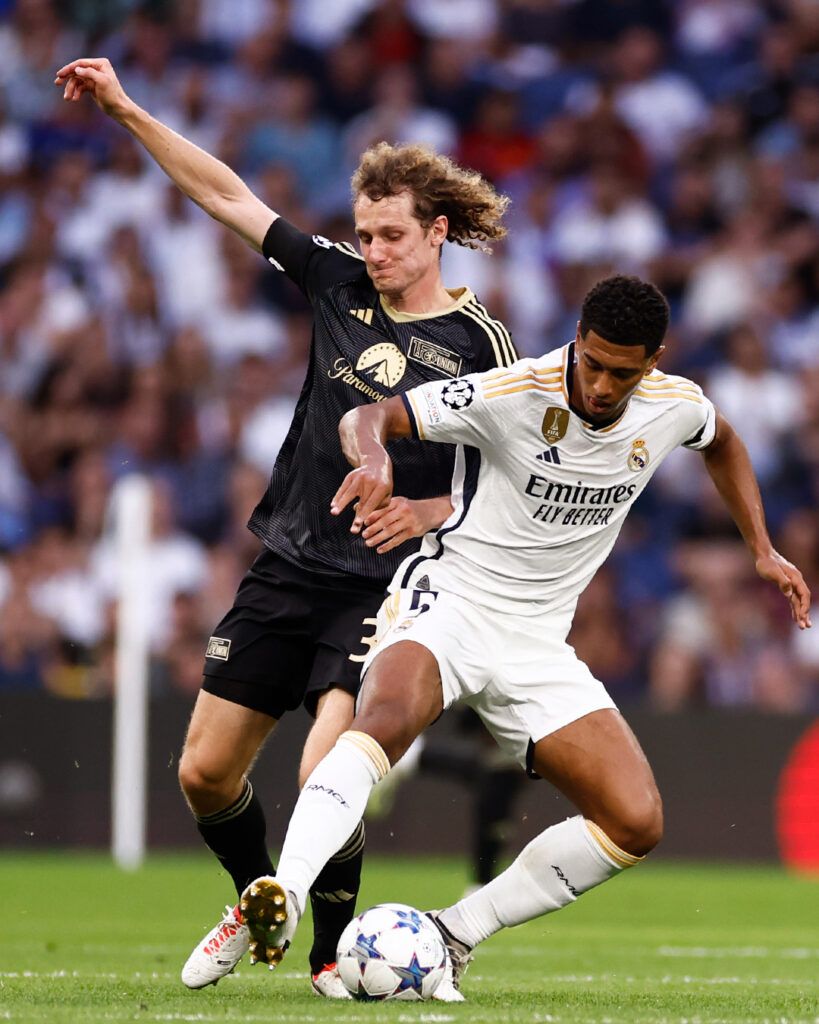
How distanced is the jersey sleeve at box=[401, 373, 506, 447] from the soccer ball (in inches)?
57.4

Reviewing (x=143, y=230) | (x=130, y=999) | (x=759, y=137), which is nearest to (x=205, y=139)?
(x=143, y=230)

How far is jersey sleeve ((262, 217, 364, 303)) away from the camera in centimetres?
666

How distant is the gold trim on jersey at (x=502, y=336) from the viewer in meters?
6.46

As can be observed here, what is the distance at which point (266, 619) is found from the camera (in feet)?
21.2

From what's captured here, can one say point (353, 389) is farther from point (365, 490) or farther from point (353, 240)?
point (353, 240)

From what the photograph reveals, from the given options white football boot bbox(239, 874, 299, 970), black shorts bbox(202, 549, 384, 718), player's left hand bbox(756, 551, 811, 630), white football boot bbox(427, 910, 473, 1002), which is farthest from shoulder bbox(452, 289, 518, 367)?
white football boot bbox(239, 874, 299, 970)

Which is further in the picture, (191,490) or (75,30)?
(75,30)

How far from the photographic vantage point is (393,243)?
639 centimetres

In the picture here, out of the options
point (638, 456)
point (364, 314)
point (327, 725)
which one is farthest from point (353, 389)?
point (327, 725)

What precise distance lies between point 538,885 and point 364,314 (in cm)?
200

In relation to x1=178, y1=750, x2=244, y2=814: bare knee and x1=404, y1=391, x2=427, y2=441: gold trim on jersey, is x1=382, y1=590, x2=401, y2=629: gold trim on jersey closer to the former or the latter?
x1=404, y1=391, x2=427, y2=441: gold trim on jersey

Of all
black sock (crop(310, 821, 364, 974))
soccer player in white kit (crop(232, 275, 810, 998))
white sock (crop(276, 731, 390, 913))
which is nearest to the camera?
white sock (crop(276, 731, 390, 913))

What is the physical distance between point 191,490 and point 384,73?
15.0 feet

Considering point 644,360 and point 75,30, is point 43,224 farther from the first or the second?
point 644,360
